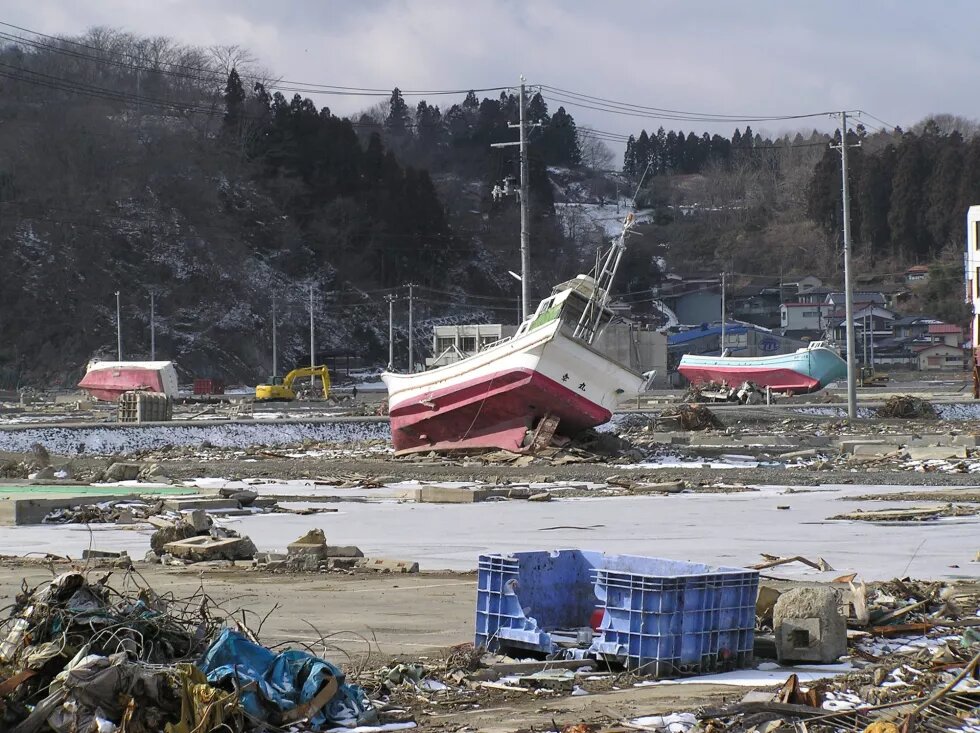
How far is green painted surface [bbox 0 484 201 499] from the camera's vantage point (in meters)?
18.8

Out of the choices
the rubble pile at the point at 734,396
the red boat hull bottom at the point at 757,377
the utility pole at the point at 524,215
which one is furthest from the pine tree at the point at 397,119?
the utility pole at the point at 524,215

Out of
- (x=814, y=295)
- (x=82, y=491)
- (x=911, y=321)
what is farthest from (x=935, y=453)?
(x=814, y=295)

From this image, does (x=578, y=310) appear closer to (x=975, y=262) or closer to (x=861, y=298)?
(x=975, y=262)

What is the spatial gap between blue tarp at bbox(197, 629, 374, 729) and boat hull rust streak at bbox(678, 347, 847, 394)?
63.8 metres

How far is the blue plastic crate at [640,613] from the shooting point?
7238mm

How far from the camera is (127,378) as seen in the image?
65188 millimetres

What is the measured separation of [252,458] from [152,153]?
91.5 meters

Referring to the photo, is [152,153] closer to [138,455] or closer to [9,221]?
[9,221]

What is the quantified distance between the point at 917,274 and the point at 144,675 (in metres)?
115

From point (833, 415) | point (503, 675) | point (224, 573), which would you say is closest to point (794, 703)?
point (503, 675)

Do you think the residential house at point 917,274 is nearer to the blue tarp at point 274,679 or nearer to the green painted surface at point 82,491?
the green painted surface at point 82,491

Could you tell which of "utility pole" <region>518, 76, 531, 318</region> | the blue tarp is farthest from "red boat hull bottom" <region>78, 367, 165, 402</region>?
the blue tarp

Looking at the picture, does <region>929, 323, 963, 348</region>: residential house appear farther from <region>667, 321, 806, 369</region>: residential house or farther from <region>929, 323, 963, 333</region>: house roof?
<region>667, 321, 806, 369</region>: residential house

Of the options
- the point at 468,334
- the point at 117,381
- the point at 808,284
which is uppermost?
the point at 808,284
